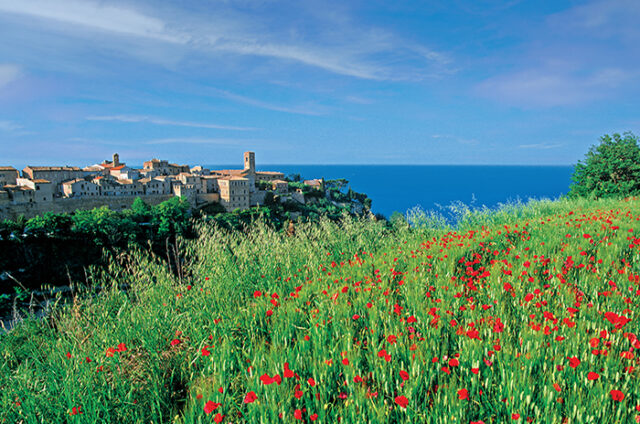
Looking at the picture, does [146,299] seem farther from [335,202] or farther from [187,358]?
[335,202]

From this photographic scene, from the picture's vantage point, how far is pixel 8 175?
150 feet

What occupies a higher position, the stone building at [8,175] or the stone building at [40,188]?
the stone building at [8,175]

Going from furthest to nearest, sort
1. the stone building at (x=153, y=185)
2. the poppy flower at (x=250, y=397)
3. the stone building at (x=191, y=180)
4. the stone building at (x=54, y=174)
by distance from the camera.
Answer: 1. the stone building at (x=191, y=180)
2. the stone building at (x=153, y=185)
3. the stone building at (x=54, y=174)
4. the poppy flower at (x=250, y=397)

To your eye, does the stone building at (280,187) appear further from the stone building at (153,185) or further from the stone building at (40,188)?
the stone building at (40,188)

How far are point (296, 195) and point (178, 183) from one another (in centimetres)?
2213

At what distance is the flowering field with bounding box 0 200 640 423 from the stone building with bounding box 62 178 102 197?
50.6 metres

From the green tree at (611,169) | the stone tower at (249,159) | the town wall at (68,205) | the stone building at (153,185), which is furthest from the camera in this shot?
the stone tower at (249,159)

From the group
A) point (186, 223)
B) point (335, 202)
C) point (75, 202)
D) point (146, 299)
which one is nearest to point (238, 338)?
point (146, 299)

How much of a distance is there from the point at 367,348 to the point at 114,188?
5610 cm

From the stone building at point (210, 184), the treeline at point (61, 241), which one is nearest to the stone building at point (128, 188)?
the treeline at point (61, 241)

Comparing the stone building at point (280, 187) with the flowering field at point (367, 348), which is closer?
the flowering field at point (367, 348)

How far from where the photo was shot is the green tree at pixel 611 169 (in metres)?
17.1

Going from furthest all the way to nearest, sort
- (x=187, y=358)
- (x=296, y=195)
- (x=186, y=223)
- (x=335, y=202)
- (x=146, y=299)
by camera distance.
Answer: (x=335, y=202)
(x=296, y=195)
(x=186, y=223)
(x=146, y=299)
(x=187, y=358)

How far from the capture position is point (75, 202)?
45.7m
